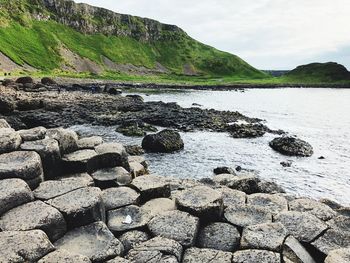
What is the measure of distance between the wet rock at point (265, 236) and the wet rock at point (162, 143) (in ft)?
69.0

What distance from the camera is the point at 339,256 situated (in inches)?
353

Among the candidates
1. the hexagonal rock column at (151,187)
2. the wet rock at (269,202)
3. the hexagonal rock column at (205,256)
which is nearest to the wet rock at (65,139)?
the hexagonal rock column at (151,187)

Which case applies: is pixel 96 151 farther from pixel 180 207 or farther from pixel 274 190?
A: pixel 274 190

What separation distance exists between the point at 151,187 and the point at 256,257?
16.1 feet

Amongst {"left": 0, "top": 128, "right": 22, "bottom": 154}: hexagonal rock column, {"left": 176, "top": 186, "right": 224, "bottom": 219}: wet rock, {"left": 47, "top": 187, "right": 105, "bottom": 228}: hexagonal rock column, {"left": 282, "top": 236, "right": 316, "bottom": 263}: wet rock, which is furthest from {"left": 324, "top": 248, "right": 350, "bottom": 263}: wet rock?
{"left": 0, "top": 128, "right": 22, "bottom": 154}: hexagonal rock column

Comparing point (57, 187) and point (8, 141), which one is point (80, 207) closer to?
point (57, 187)

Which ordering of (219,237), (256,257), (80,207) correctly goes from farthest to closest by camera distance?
(219,237)
(80,207)
(256,257)

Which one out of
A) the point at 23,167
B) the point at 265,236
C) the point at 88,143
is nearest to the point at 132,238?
the point at 265,236

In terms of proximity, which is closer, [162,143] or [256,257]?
[256,257]

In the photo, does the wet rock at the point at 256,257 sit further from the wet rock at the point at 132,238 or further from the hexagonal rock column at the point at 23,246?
the hexagonal rock column at the point at 23,246

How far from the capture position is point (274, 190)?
19531mm

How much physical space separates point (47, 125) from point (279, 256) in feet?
117

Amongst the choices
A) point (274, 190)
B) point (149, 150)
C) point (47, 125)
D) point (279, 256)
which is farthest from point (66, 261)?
point (47, 125)

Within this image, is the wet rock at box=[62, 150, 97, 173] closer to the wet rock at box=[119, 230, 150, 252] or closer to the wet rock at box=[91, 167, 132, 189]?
the wet rock at box=[91, 167, 132, 189]
